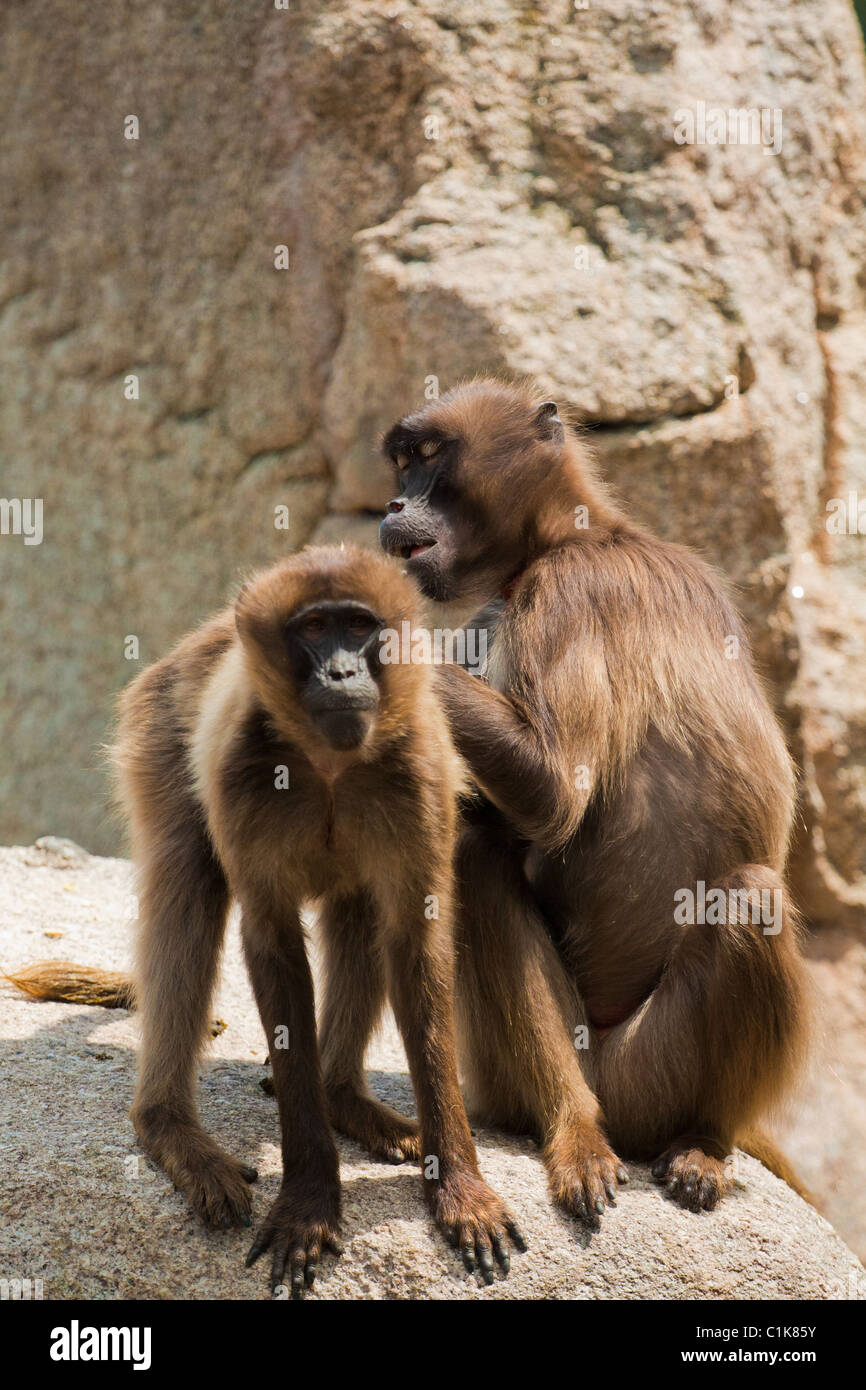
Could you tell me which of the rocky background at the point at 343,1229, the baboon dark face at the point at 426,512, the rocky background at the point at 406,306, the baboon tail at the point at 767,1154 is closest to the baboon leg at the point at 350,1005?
the rocky background at the point at 343,1229

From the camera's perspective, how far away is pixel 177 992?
4660 millimetres

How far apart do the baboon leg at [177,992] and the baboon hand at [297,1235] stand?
18cm

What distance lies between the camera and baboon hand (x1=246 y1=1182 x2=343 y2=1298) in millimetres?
4059

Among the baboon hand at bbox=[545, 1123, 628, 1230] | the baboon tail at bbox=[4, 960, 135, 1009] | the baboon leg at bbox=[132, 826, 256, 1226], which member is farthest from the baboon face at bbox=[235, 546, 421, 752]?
the baboon tail at bbox=[4, 960, 135, 1009]

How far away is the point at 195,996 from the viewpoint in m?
4.68

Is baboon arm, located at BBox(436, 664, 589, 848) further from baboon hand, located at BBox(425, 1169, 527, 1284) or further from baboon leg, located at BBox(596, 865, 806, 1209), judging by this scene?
baboon hand, located at BBox(425, 1169, 527, 1284)

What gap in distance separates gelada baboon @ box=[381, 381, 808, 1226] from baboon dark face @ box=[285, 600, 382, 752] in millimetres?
588

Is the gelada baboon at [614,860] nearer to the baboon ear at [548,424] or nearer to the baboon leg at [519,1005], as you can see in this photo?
the baboon leg at [519,1005]

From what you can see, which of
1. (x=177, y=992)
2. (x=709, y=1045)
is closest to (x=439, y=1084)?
(x=177, y=992)

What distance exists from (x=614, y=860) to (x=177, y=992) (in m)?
1.57

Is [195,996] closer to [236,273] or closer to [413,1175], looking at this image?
[413,1175]

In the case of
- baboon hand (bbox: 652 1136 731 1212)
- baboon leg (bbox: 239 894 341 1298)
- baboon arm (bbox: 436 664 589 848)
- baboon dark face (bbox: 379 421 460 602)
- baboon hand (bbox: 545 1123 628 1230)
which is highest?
baboon dark face (bbox: 379 421 460 602)

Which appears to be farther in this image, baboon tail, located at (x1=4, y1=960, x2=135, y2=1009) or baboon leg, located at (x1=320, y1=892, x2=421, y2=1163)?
baboon tail, located at (x1=4, y1=960, x2=135, y2=1009)

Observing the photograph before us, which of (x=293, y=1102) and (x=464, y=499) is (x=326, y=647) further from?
(x=464, y=499)
